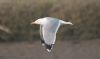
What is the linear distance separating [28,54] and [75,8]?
1027 millimetres

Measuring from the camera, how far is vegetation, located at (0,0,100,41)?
532cm

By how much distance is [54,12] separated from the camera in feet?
17.2

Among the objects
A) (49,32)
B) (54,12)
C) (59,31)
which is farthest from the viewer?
(59,31)

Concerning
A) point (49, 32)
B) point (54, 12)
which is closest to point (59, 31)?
point (54, 12)

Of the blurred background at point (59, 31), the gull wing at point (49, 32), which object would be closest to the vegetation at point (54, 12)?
the blurred background at point (59, 31)

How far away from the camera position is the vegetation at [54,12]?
210 inches

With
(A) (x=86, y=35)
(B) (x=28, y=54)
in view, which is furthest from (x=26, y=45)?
(A) (x=86, y=35)

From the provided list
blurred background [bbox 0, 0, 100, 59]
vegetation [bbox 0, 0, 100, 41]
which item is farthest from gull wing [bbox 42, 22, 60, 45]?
vegetation [bbox 0, 0, 100, 41]

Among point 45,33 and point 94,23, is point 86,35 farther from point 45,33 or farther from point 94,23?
point 45,33

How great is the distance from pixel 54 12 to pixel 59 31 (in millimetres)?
312

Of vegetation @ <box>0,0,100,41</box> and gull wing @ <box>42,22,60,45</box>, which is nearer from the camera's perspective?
gull wing @ <box>42,22,60,45</box>

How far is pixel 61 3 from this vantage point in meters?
5.44

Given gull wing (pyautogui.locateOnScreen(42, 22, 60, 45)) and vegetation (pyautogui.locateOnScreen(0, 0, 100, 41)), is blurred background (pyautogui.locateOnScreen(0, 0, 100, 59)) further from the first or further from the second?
gull wing (pyautogui.locateOnScreen(42, 22, 60, 45))

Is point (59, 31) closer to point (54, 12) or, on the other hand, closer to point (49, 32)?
point (54, 12)
